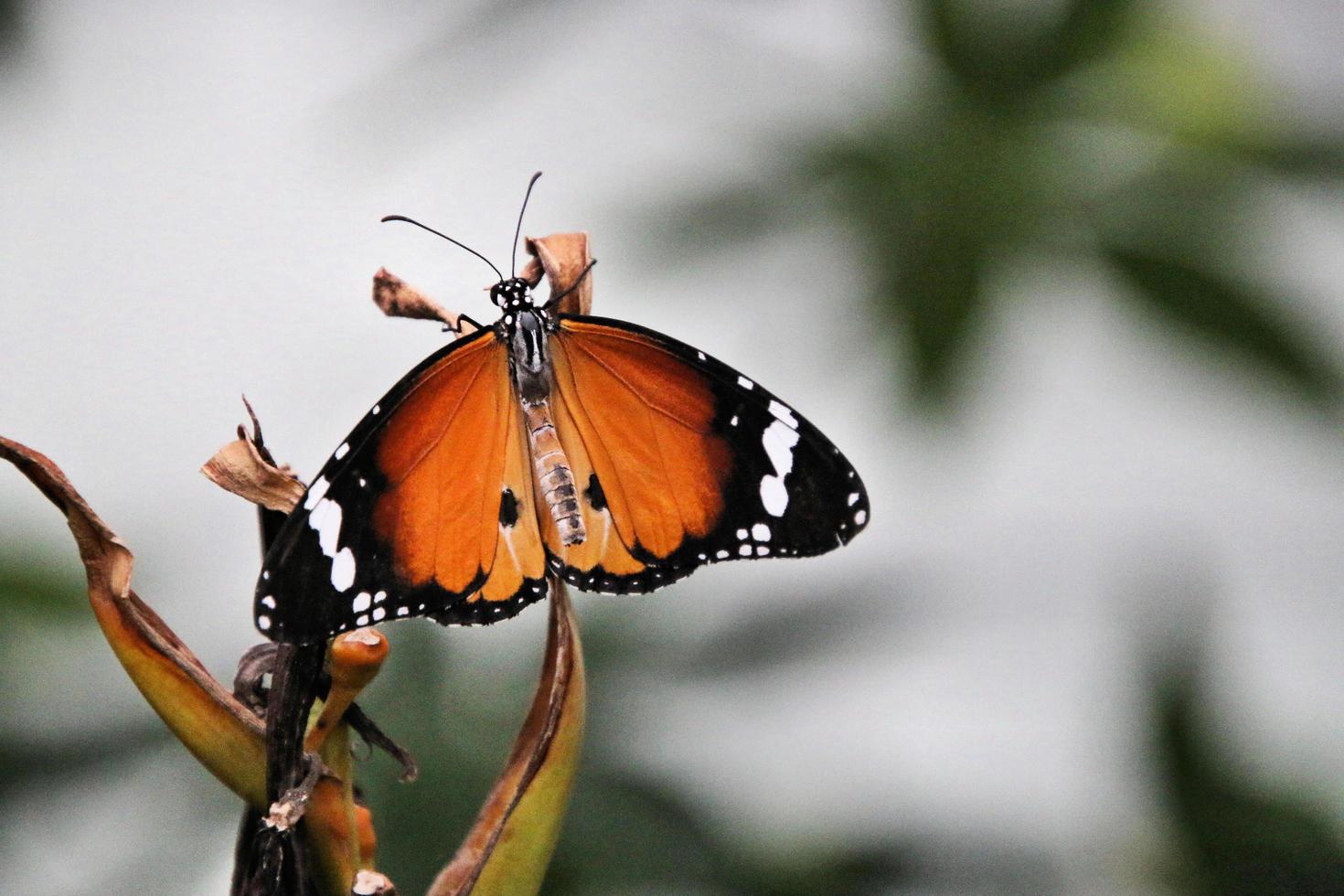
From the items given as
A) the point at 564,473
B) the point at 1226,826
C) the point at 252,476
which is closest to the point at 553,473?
the point at 564,473

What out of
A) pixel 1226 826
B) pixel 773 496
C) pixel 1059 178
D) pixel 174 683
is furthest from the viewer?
pixel 1059 178

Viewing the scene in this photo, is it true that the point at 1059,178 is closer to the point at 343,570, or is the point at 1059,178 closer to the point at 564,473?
the point at 564,473

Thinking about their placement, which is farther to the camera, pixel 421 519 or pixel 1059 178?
pixel 1059 178

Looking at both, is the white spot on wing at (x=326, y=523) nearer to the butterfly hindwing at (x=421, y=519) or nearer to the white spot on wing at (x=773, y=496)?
the butterfly hindwing at (x=421, y=519)

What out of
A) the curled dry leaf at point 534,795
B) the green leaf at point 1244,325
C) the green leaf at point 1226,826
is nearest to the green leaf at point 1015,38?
the green leaf at point 1244,325

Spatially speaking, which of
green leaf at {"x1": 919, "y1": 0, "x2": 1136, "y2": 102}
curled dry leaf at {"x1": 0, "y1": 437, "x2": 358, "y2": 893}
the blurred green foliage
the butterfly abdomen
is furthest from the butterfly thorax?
green leaf at {"x1": 919, "y1": 0, "x2": 1136, "y2": 102}

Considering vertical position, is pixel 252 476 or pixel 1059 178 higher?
pixel 1059 178

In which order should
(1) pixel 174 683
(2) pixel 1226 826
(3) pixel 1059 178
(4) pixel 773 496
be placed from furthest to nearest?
1. (3) pixel 1059 178
2. (2) pixel 1226 826
3. (4) pixel 773 496
4. (1) pixel 174 683
